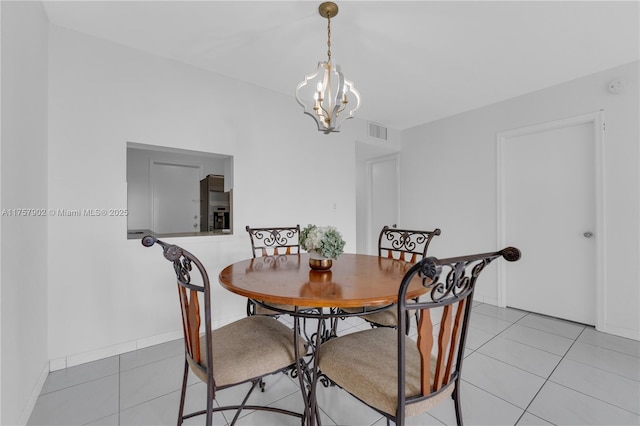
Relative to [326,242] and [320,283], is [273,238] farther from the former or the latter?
[320,283]

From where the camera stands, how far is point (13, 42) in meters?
1.40

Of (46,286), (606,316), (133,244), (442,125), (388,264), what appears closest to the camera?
(388,264)

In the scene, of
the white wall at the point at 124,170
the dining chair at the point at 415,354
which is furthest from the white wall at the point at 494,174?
the dining chair at the point at 415,354

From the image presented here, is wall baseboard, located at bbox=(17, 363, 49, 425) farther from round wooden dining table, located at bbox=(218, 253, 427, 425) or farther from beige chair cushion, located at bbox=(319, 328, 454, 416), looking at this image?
beige chair cushion, located at bbox=(319, 328, 454, 416)

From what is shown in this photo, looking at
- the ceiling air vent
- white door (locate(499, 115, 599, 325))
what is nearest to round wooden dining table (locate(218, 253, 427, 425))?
white door (locate(499, 115, 599, 325))

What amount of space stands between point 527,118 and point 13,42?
167 inches

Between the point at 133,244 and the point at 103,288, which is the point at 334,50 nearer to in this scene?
the point at 133,244

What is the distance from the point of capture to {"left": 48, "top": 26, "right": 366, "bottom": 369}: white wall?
202cm

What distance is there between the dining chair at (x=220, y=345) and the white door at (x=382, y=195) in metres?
3.54

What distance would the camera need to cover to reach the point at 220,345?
133cm

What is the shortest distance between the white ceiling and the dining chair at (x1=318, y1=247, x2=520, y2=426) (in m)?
1.84

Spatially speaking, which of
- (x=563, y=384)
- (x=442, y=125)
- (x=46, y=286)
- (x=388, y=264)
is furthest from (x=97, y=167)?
(x=442, y=125)

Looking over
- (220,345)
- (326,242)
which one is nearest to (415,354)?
(326,242)

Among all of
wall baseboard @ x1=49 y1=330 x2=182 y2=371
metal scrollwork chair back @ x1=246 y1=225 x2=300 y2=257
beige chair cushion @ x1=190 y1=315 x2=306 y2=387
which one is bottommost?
wall baseboard @ x1=49 y1=330 x2=182 y2=371
